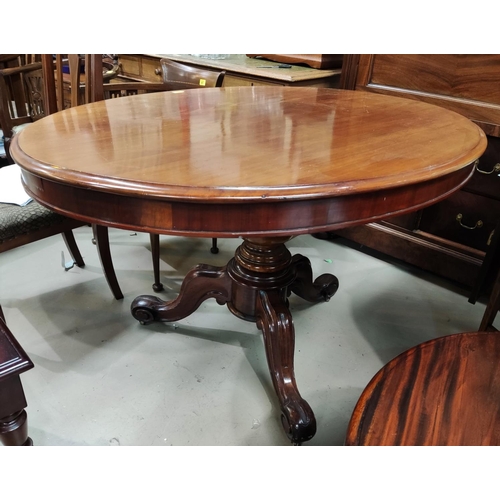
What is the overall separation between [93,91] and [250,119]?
0.71m

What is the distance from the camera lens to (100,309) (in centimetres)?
162

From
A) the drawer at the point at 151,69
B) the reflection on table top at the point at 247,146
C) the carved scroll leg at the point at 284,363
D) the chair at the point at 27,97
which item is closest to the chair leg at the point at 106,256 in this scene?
the reflection on table top at the point at 247,146

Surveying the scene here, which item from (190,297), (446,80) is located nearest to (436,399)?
(190,297)

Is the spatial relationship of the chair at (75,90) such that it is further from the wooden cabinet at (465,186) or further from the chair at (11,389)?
the wooden cabinet at (465,186)

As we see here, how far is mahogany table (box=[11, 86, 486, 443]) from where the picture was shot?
671 millimetres

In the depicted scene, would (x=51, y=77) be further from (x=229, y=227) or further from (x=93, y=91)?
(x=229, y=227)

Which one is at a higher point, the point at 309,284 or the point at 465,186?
the point at 465,186

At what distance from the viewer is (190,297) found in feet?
4.71

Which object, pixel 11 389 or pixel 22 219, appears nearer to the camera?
pixel 11 389

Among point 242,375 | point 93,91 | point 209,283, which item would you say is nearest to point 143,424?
point 242,375

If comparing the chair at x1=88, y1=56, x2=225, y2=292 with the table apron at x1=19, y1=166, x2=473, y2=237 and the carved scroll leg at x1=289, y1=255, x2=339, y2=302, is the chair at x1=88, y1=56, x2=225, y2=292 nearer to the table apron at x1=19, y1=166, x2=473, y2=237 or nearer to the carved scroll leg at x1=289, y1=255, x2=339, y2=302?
the carved scroll leg at x1=289, y1=255, x2=339, y2=302

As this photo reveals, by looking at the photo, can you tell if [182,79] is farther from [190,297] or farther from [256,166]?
[256,166]

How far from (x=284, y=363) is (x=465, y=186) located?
1.03 metres

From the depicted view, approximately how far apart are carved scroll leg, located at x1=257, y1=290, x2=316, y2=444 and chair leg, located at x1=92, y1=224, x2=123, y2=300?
2.02 ft
